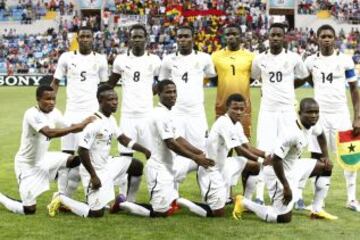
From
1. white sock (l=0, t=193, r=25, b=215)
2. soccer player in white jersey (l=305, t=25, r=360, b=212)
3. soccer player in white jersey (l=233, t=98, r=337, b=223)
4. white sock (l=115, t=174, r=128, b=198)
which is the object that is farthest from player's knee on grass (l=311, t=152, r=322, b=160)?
white sock (l=0, t=193, r=25, b=215)

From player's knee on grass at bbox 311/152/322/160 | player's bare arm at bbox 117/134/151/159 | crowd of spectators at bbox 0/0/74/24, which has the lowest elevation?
player's knee on grass at bbox 311/152/322/160

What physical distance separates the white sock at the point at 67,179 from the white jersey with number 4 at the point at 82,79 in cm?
133

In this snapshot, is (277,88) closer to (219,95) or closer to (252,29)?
(219,95)

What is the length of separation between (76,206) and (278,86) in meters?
3.06

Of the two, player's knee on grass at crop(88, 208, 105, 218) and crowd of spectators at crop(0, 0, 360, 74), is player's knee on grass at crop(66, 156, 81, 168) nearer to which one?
player's knee on grass at crop(88, 208, 105, 218)

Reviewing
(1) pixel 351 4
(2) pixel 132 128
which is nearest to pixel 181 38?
(2) pixel 132 128

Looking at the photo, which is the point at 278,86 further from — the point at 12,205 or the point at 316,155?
the point at 12,205

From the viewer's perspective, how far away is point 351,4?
45031 millimetres

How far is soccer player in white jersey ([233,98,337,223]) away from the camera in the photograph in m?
7.34

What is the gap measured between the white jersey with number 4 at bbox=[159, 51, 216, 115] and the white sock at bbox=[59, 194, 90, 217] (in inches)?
77.0

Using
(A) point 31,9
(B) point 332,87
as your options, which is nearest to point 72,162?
(B) point 332,87

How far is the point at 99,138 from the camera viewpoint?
779cm

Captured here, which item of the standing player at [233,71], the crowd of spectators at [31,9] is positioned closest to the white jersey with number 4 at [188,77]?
the standing player at [233,71]

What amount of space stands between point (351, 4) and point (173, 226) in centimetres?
4045
